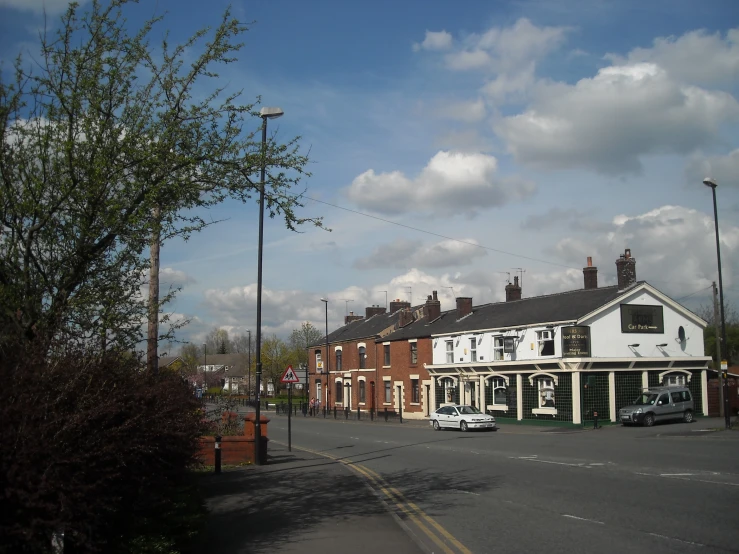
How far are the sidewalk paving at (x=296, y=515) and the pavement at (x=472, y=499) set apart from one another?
0.02 meters

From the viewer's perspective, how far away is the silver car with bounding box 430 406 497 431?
35.5 meters

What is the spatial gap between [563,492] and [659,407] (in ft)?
78.5

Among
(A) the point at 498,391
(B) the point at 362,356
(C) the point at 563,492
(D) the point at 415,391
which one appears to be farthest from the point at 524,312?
(C) the point at 563,492

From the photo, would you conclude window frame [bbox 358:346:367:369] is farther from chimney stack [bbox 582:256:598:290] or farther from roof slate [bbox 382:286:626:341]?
chimney stack [bbox 582:256:598:290]

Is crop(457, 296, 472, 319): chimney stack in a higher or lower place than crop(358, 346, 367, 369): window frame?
higher

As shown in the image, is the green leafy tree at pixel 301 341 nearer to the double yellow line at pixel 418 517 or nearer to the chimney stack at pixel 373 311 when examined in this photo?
the chimney stack at pixel 373 311

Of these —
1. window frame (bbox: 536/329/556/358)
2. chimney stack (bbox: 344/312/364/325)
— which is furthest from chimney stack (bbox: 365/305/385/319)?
window frame (bbox: 536/329/556/358)

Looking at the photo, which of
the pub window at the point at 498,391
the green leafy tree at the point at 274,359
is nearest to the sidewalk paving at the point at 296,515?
the pub window at the point at 498,391

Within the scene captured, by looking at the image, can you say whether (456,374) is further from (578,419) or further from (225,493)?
(225,493)

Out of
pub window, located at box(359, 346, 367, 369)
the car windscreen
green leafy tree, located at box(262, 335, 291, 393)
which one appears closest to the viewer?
the car windscreen

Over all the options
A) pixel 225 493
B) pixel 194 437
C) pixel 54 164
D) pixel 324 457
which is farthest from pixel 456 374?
pixel 54 164

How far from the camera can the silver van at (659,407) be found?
1344 inches

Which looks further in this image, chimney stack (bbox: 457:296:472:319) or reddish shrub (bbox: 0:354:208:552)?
chimney stack (bbox: 457:296:472:319)

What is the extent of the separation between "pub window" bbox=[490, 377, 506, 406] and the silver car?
5.30 metres
